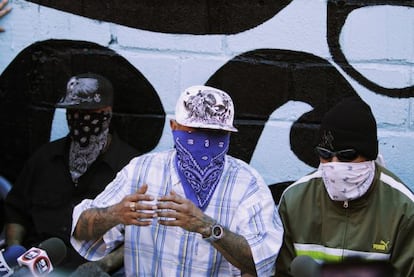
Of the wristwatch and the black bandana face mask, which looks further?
the black bandana face mask

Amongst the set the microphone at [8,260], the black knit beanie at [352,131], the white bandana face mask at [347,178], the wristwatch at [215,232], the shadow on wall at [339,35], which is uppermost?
the shadow on wall at [339,35]

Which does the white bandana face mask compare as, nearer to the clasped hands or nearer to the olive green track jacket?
the olive green track jacket

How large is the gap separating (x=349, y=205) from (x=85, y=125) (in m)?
1.45

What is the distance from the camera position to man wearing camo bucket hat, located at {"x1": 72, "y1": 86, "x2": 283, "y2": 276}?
3.12 metres

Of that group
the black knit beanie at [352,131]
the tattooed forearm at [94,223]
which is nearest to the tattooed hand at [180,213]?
the tattooed forearm at [94,223]

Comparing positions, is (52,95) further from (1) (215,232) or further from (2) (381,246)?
(2) (381,246)

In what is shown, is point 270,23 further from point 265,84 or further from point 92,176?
point 92,176

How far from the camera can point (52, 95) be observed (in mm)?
4430

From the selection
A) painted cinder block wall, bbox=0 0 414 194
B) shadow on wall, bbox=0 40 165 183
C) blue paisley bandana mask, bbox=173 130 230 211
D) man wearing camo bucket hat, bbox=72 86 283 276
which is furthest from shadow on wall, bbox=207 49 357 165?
blue paisley bandana mask, bbox=173 130 230 211

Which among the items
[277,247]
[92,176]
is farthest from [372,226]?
[92,176]

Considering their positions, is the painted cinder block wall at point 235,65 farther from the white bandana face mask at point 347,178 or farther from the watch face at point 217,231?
the watch face at point 217,231

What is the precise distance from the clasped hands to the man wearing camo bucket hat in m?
0.07

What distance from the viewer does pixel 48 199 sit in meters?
4.08

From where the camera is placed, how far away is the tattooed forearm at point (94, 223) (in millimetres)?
3076
